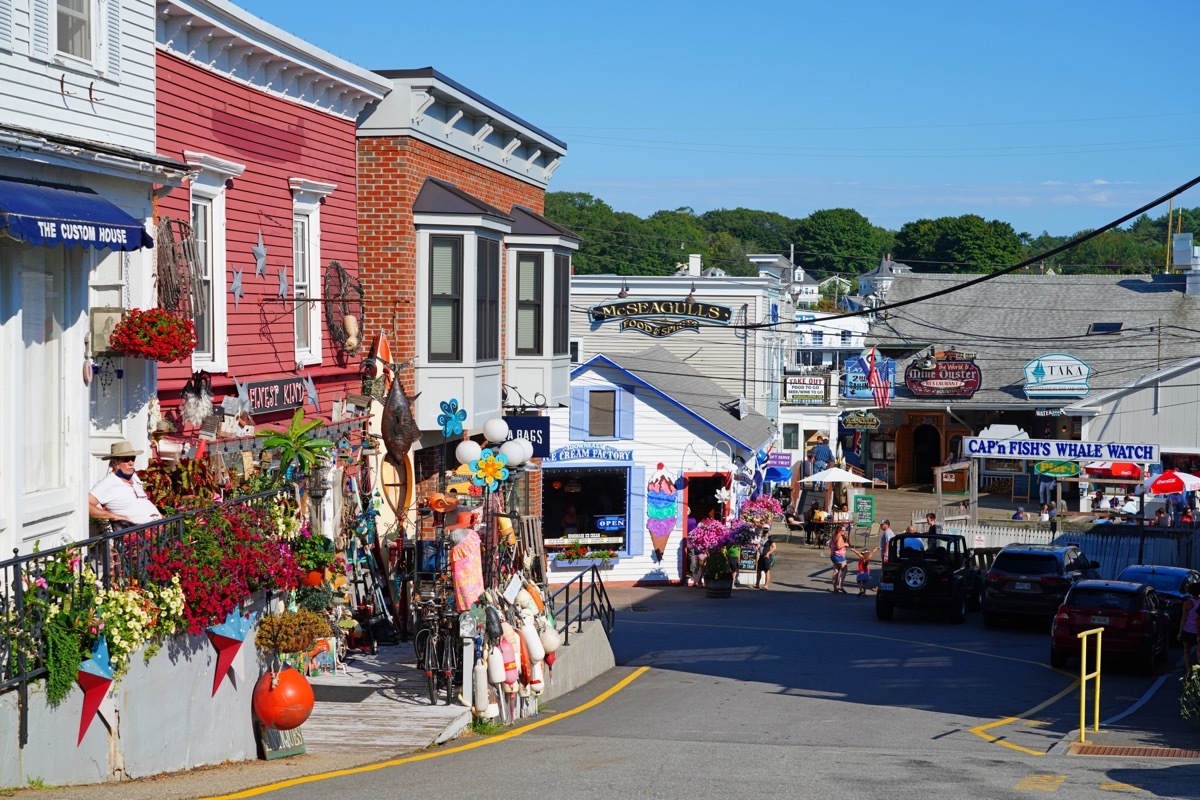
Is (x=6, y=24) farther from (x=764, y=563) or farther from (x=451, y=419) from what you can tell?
(x=764, y=563)

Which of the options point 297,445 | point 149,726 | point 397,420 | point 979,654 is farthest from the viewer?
point 979,654

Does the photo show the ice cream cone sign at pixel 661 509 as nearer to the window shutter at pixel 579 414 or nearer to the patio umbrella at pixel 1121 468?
the window shutter at pixel 579 414

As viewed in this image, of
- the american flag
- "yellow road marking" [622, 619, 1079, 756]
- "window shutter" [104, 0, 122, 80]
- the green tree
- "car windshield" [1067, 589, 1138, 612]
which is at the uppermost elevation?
the green tree

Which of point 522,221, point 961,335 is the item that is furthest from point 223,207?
point 961,335

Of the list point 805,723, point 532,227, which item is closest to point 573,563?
point 532,227

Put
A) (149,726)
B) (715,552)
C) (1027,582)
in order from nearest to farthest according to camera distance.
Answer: (149,726)
(1027,582)
(715,552)

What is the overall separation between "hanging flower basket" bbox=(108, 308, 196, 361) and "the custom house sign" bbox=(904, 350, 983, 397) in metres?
45.6

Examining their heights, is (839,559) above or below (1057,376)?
below

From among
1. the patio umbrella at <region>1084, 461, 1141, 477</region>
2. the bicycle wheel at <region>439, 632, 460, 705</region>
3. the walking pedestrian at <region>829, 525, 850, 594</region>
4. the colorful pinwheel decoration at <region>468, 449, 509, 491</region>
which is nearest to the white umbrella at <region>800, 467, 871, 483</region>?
the walking pedestrian at <region>829, 525, 850, 594</region>

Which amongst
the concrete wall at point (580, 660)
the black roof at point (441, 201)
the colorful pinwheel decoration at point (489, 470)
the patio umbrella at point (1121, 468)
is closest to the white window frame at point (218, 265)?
→ the colorful pinwheel decoration at point (489, 470)

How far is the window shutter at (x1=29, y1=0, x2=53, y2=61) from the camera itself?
11.3 meters

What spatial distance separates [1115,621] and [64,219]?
691 inches

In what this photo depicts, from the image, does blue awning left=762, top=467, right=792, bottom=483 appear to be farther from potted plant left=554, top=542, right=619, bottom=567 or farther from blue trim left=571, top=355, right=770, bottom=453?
potted plant left=554, top=542, right=619, bottom=567

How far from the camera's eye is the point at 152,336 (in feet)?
39.2
